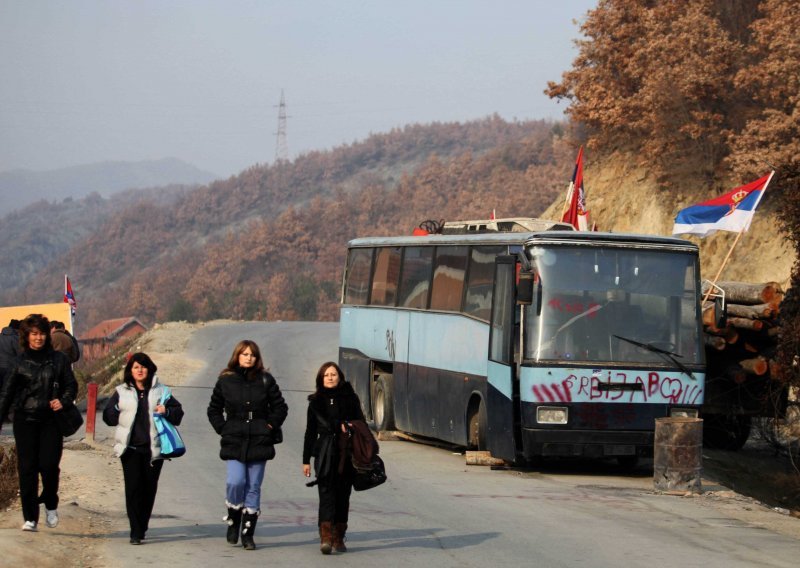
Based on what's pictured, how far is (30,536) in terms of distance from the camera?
1079 cm

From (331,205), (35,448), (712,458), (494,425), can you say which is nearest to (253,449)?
(35,448)

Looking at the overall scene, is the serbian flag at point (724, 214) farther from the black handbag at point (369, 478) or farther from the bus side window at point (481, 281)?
the black handbag at point (369, 478)

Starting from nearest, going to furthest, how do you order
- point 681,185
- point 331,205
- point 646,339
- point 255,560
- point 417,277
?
point 255,560, point 646,339, point 417,277, point 681,185, point 331,205

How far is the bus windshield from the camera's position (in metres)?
16.6

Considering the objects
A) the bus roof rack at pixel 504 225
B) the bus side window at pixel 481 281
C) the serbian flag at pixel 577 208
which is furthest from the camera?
the serbian flag at pixel 577 208

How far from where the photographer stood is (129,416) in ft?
34.6

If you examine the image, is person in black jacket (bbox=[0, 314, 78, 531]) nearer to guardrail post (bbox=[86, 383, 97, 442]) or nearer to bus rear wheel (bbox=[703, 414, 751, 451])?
guardrail post (bbox=[86, 383, 97, 442])

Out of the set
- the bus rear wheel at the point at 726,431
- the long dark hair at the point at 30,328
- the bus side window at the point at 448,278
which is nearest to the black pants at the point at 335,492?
the long dark hair at the point at 30,328

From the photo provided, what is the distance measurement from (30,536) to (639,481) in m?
8.82

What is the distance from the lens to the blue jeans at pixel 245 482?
10.4m

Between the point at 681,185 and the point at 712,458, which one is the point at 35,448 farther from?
the point at 681,185

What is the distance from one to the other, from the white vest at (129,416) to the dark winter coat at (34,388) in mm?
439

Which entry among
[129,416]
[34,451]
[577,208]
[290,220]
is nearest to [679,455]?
[129,416]

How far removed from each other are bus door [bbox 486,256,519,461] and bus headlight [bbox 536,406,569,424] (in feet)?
1.51
